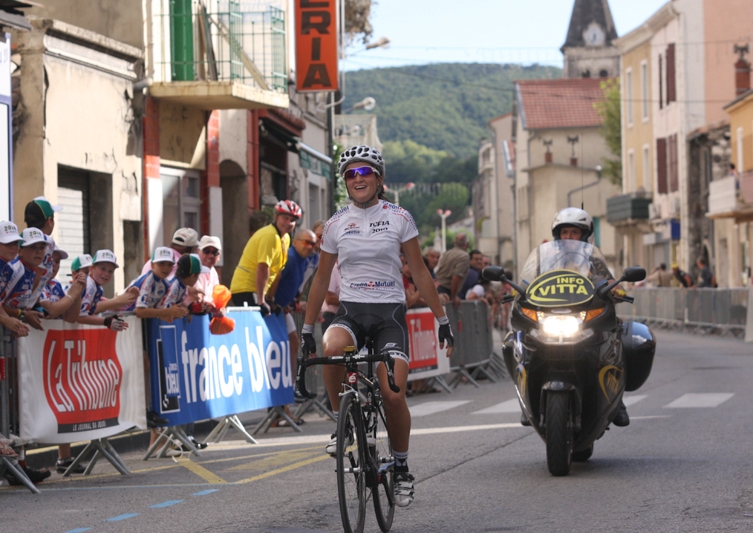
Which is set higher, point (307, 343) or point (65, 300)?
point (65, 300)

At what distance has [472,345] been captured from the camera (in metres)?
20.2

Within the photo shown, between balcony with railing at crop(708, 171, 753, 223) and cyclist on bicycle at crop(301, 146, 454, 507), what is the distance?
42.5 meters

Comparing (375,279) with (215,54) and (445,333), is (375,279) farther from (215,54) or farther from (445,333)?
(215,54)

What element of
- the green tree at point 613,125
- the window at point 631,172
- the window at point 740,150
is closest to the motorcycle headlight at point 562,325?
the window at point 740,150

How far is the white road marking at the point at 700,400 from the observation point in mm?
14708

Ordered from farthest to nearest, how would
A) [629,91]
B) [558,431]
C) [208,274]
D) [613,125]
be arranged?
1. [613,125]
2. [629,91]
3. [208,274]
4. [558,431]

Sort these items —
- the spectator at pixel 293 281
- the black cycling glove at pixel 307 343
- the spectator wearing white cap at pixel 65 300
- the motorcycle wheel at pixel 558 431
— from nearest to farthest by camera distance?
1. the black cycling glove at pixel 307 343
2. the motorcycle wheel at pixel 558 431
3. the spectator wearing white cap at pixel 65 300
4. the spectator at pixel 293 281

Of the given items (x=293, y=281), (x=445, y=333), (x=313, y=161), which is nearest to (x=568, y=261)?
(x=445, y=333)

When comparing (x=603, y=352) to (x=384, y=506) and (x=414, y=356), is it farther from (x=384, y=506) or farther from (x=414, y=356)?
(x=414, y=356)

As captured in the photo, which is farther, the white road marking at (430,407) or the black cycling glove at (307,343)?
the white road marking at (430,407)

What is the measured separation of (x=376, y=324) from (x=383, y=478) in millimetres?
856

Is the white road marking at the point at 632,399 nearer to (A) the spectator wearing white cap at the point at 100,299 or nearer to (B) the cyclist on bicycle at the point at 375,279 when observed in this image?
(A) the spectator wearing white cap at the point at 100,299

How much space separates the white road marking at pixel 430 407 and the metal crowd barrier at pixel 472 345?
2473 mm

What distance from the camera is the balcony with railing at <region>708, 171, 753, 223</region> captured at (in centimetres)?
4844
